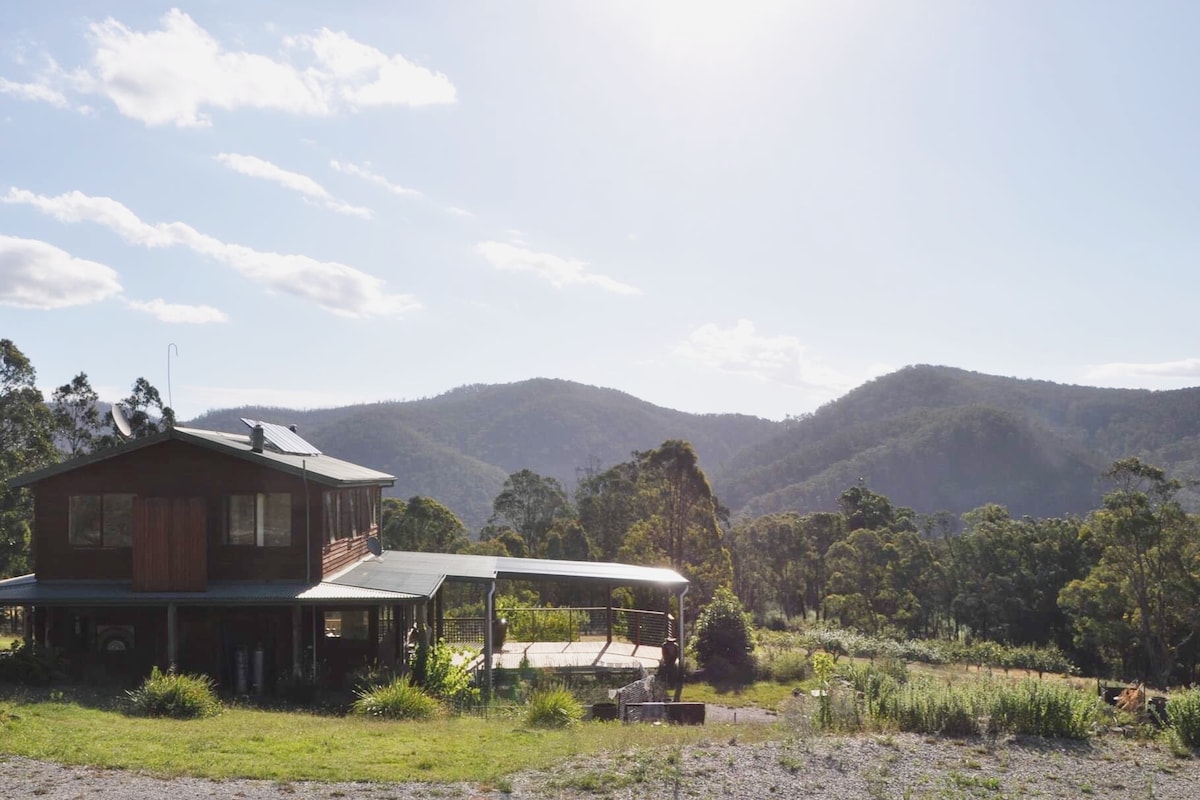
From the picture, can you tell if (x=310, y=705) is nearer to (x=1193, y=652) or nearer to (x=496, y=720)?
(x=496, y=720)

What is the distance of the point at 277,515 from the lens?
18203 mm

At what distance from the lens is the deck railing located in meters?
25.4

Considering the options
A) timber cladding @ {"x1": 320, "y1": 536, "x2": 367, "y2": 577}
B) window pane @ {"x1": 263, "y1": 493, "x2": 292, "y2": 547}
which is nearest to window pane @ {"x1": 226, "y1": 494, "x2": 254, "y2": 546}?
window pane @ {"x1": 263, "y1": 493, "x2": 292, "y2": 547}

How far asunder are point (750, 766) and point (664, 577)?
12276 mm

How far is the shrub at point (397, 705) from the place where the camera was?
14266 mm

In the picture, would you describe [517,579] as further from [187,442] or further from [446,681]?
[187,442]

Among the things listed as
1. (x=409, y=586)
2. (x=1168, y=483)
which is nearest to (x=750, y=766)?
(x=409, y=586)

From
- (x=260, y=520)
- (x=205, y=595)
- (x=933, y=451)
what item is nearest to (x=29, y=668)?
(x=205, y=595)

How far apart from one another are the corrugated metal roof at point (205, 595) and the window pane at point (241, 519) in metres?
0.90

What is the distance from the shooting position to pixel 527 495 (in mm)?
69500

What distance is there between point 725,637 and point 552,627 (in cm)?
483

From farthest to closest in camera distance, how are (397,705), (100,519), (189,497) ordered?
(100,519), (189,497), (397,705)

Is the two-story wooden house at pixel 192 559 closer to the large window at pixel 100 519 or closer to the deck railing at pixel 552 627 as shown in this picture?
the large window at pixel 100 519

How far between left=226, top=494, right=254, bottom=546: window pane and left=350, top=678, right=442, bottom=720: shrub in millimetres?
5002
